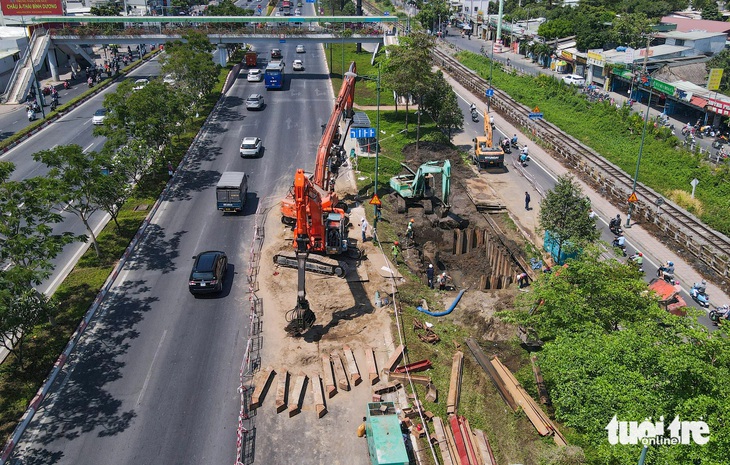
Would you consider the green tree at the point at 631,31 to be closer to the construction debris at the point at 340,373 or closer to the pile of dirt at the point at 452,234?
the pile of dirt at the point at 452,234

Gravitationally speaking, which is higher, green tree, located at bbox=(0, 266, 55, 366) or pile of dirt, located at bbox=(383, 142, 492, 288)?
green tree, located at bbox=(0, 266, 55, 366)

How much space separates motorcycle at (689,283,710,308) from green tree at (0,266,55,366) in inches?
1416

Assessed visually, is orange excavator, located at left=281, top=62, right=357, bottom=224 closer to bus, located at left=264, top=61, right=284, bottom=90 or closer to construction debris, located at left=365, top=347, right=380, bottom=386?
construction debris, located at left=365, top=347, right=380, bottom=386

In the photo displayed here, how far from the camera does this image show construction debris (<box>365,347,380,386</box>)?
27.4 metres

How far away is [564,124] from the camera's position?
225 ft

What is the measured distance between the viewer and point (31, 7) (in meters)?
86.2

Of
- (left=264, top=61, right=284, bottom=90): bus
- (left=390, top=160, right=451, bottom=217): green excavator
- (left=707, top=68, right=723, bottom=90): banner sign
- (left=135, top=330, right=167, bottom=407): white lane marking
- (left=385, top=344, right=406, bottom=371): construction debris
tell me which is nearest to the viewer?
(left=135, top=330, right=167, bottom=407): white lane marking

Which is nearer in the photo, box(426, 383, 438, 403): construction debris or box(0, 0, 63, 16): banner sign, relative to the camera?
box(426, 383, 438, 403): construction debris

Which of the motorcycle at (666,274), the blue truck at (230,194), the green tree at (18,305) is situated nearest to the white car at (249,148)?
the blue truck at (230,194)

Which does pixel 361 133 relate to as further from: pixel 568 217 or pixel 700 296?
pixel 700 296

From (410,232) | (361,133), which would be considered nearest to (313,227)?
(410,232)

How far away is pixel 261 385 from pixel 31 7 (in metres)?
85.1

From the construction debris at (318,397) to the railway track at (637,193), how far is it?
1108 inches

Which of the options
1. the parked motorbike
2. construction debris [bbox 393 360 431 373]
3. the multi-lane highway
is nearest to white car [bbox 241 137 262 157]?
the multi-lane highway
